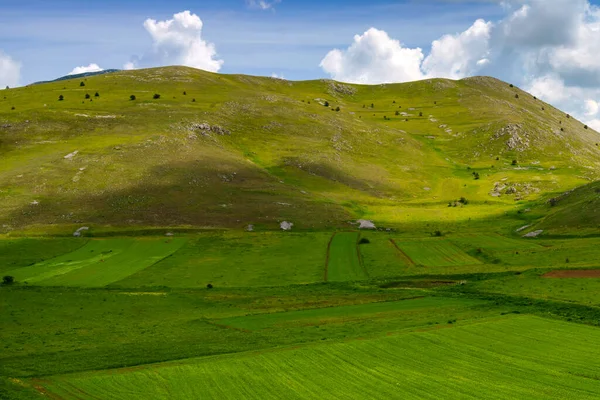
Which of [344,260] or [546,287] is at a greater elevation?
[344,260]

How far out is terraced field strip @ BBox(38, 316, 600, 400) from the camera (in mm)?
37375

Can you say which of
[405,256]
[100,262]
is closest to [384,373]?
[405,256]

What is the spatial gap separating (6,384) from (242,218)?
3895 inches

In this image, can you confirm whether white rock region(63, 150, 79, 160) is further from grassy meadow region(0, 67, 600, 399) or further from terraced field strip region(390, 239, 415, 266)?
terraced field strip region(390, 239, 415, 266)

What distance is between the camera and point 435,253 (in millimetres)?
107188

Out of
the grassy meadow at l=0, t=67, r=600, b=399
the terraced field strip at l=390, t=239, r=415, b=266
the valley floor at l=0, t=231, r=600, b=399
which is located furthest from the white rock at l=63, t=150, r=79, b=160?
the terraced field strip at l=390, t=239, r=415, b=266

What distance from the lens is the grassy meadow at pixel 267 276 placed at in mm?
41719

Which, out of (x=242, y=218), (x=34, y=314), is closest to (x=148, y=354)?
(x=34, y=314)

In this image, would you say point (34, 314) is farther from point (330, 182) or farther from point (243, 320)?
point (330, 182)

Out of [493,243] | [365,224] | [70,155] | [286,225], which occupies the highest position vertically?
[70,155]

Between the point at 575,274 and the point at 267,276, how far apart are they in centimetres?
4679

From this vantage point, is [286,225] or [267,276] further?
[286,225]

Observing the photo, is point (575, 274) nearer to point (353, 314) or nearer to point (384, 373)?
point (353, 314)

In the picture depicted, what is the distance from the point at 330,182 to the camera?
181 m
